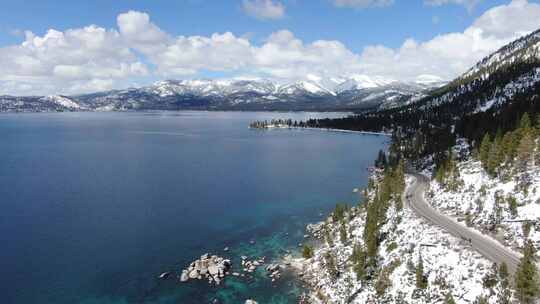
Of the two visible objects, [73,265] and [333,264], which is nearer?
[333,264]

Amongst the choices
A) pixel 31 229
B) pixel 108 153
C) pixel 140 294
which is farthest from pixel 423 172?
pixel 108 153

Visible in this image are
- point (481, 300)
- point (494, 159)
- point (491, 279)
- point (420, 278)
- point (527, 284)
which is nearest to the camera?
point (527, 284)

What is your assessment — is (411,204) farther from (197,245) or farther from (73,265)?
(73,265)

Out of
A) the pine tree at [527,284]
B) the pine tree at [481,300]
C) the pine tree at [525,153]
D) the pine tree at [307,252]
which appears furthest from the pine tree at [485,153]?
the pine tree at [307,252]

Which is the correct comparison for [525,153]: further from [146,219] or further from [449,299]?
[146,219]

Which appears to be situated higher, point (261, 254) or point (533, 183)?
point (533, 183)

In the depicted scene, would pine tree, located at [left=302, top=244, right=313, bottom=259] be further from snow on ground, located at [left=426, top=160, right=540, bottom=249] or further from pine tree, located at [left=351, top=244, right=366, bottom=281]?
snow on ground, located at [left=426, top=160, right=540, bottom=249]

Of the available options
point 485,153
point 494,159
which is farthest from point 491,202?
point 485,153
